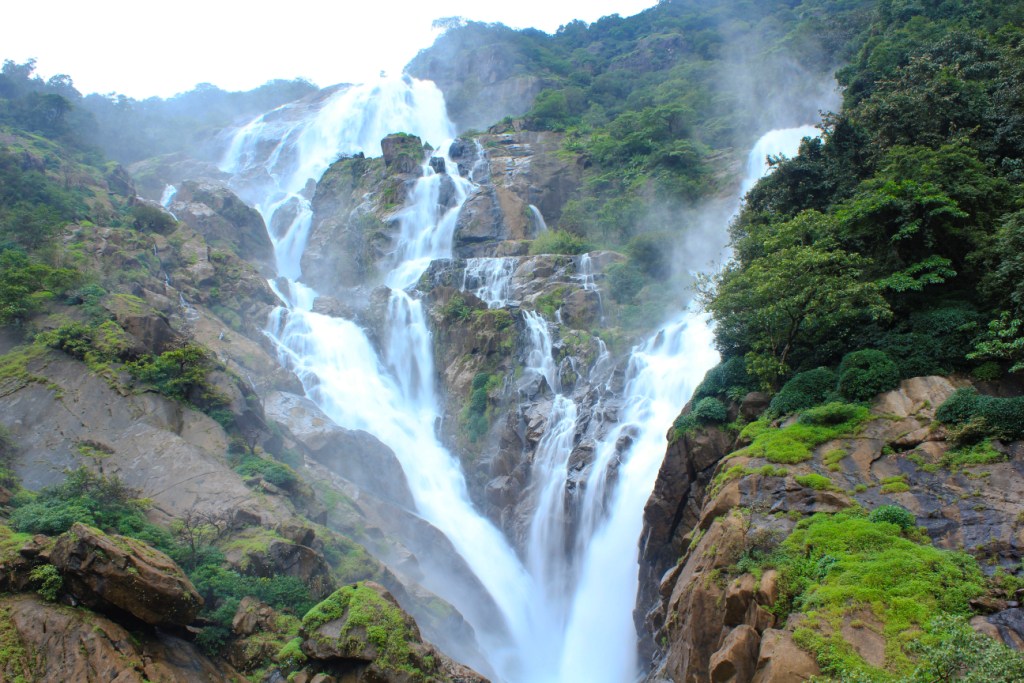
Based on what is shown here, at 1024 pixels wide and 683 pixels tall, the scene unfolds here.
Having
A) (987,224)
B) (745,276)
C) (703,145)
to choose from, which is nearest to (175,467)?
(745,276)

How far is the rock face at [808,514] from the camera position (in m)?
9.47

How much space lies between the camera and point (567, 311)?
33.7 meters

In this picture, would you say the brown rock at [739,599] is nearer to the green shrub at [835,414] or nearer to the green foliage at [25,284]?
the green shrub at [835,414]

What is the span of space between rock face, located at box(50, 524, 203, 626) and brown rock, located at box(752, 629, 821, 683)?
1098cm

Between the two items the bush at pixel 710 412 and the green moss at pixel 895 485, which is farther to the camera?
the bush at pixel 710 412

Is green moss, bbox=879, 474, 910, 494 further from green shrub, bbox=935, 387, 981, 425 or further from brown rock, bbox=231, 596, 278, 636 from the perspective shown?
brown rock, bbox=231, 596, 278, 636

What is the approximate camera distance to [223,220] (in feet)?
155

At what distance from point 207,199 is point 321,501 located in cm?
3611

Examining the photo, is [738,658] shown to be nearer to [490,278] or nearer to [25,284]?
[25,284]

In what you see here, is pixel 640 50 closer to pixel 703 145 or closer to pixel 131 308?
pixel 703 145

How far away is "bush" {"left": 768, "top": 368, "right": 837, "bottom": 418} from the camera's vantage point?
50.1 ft

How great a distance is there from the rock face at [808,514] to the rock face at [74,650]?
10028 millimetres

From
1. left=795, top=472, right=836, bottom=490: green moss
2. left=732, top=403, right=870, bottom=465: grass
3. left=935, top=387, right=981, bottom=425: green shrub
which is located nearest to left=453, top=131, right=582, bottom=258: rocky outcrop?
left=732, top=403, right=870, bottom=465: grass

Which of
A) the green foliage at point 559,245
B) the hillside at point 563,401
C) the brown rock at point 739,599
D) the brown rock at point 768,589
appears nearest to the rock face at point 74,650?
the hillside at point 563,401
